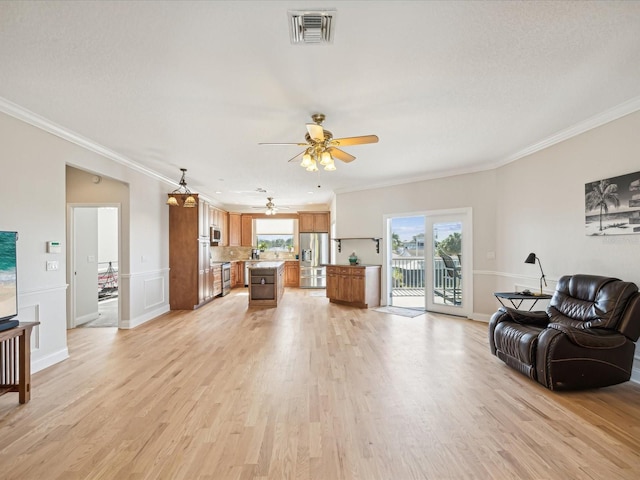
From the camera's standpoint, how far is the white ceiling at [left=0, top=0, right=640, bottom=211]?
181 cm

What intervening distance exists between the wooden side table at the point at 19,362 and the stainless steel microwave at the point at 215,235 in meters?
5.11

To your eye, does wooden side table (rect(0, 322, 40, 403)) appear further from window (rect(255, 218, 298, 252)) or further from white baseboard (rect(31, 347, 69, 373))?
window (rect(255, 218, 298, 252))

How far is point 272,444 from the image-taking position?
2033mm

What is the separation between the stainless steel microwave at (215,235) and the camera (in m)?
7.75

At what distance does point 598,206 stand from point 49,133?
637 centimetres

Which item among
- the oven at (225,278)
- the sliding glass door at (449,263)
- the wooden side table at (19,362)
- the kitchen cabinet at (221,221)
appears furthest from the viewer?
the oven at (225,278)

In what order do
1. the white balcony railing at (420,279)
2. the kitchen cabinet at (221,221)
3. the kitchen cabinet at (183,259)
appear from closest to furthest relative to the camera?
the white balcony railing at (420,279), the kitchen cabinet at (183,259), the kitchen cabinet at (221,221)

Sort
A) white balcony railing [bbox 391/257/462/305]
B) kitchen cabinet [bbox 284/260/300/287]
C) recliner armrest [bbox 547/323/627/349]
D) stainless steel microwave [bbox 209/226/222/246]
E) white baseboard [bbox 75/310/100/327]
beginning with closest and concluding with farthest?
recliner armrest [bbox 547/323/627/349] → white baseboard [bbox 75/310/100/327] → white balcony railing [bbox 391/257/462/305] → stainless steel microwave [bbox 209/226/222/246] → kitchen cabinet [bbox 284/260/300/287]

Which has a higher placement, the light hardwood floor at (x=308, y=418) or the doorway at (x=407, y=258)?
the doorway at (x=407, y=258)

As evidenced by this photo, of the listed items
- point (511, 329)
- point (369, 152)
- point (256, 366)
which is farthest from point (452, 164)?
point (256, 366)

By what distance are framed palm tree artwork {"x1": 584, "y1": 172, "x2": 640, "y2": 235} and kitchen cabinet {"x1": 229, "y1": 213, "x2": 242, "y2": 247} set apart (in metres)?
8.81

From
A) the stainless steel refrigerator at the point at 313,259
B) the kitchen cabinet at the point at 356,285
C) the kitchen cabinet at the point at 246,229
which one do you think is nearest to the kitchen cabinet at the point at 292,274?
the stainless steel refrigerator at the point at 313,259

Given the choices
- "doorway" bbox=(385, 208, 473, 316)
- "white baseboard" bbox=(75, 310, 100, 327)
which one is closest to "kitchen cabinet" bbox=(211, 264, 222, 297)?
"white baseboard" bbox=(75, 310, 100, 327)

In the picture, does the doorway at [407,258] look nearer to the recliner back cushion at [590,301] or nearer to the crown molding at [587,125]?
the crown molding at [587,125]
